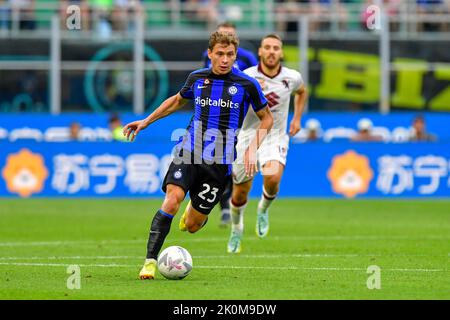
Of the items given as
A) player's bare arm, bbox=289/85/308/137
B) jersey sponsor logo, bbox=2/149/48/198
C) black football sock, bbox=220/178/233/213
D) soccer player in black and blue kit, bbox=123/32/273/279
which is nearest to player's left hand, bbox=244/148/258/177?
soccer player in black and blue kit, bbox=123/32/273/279

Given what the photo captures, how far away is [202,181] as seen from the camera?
36.8 feet

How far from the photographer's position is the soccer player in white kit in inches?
559

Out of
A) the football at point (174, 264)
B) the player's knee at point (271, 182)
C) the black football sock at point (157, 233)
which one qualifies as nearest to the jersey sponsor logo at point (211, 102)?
the black football sock at point (157, 233)

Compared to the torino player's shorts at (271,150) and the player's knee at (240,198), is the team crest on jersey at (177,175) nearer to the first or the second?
the player's knee at (240,198)

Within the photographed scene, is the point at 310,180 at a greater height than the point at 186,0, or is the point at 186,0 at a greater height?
the point at 186,0

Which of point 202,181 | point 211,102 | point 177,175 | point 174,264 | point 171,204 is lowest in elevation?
point 174,264

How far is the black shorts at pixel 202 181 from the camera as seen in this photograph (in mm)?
10977

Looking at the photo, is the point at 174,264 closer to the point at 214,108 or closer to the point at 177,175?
the point at 177,175

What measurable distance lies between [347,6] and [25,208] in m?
13.0

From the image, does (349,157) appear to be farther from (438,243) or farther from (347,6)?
(438,243)

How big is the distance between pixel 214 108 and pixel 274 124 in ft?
11.3

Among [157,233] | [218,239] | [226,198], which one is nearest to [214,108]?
[157,233]

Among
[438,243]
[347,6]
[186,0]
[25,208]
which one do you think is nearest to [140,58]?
[186,0]
